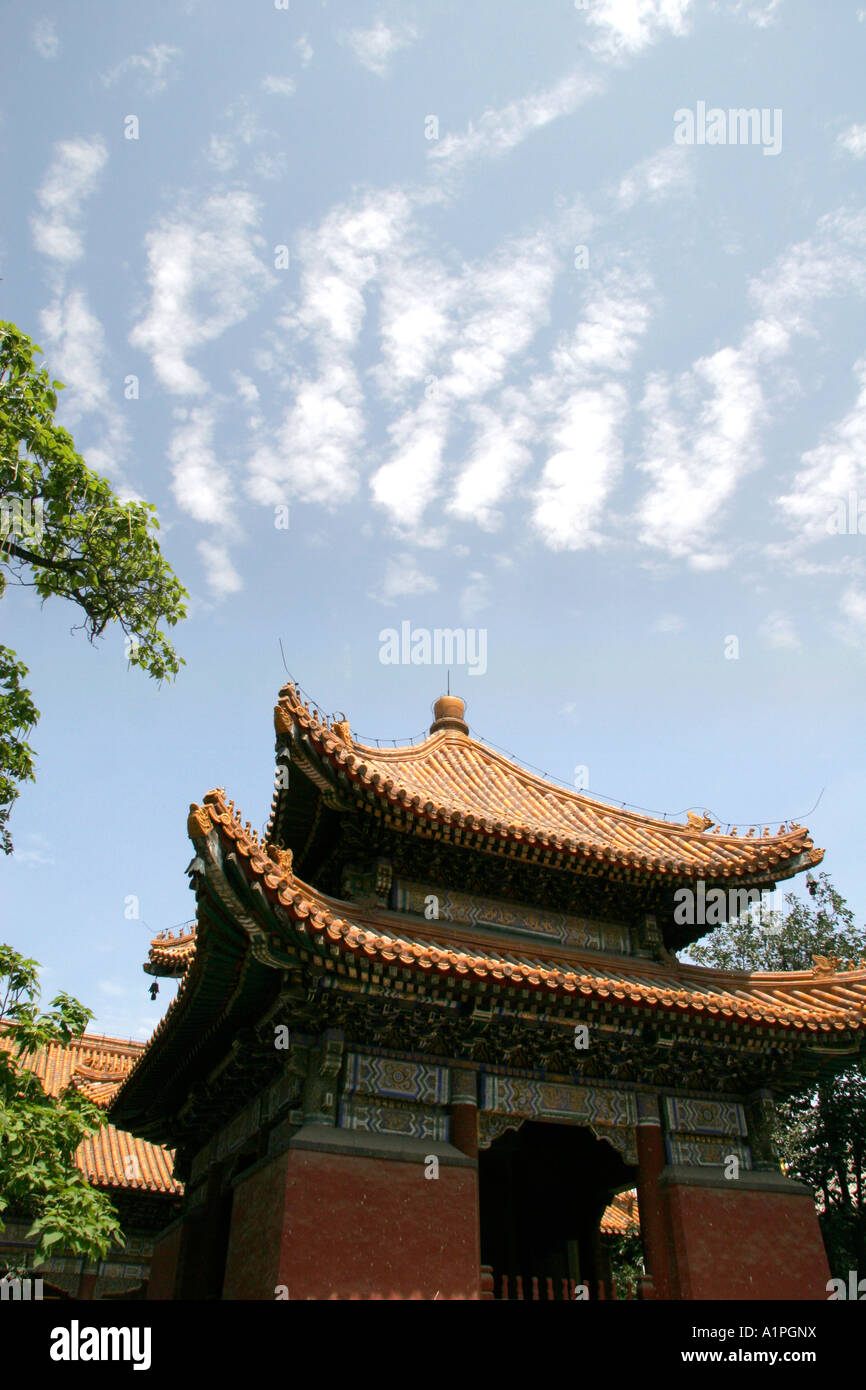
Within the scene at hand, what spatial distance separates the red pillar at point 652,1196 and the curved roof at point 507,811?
3286 millimetres

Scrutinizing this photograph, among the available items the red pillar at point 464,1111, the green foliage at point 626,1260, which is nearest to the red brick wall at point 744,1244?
the red pillar at point 464,1111

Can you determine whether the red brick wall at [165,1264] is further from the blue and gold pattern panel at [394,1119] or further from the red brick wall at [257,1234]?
the blue and gold pattern panel at [394,1119]

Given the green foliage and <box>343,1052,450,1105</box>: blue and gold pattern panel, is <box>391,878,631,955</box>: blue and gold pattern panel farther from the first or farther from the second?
the green foliage

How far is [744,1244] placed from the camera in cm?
1073

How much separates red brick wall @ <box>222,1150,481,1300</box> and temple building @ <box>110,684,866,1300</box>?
2 cm

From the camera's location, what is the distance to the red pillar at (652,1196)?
10477 millimetres

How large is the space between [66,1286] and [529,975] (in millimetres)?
15570

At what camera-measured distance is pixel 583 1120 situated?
36.7ft

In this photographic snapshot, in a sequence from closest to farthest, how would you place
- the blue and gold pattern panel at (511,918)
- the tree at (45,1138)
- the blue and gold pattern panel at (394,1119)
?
1. the tree at (45,1138)
2. the blue and gold pattern panel at (394,1119)
3. the blue and gold pattern panel at (511,918)

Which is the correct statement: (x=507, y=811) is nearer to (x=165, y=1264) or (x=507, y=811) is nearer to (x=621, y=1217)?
(x=165, y=1264)
